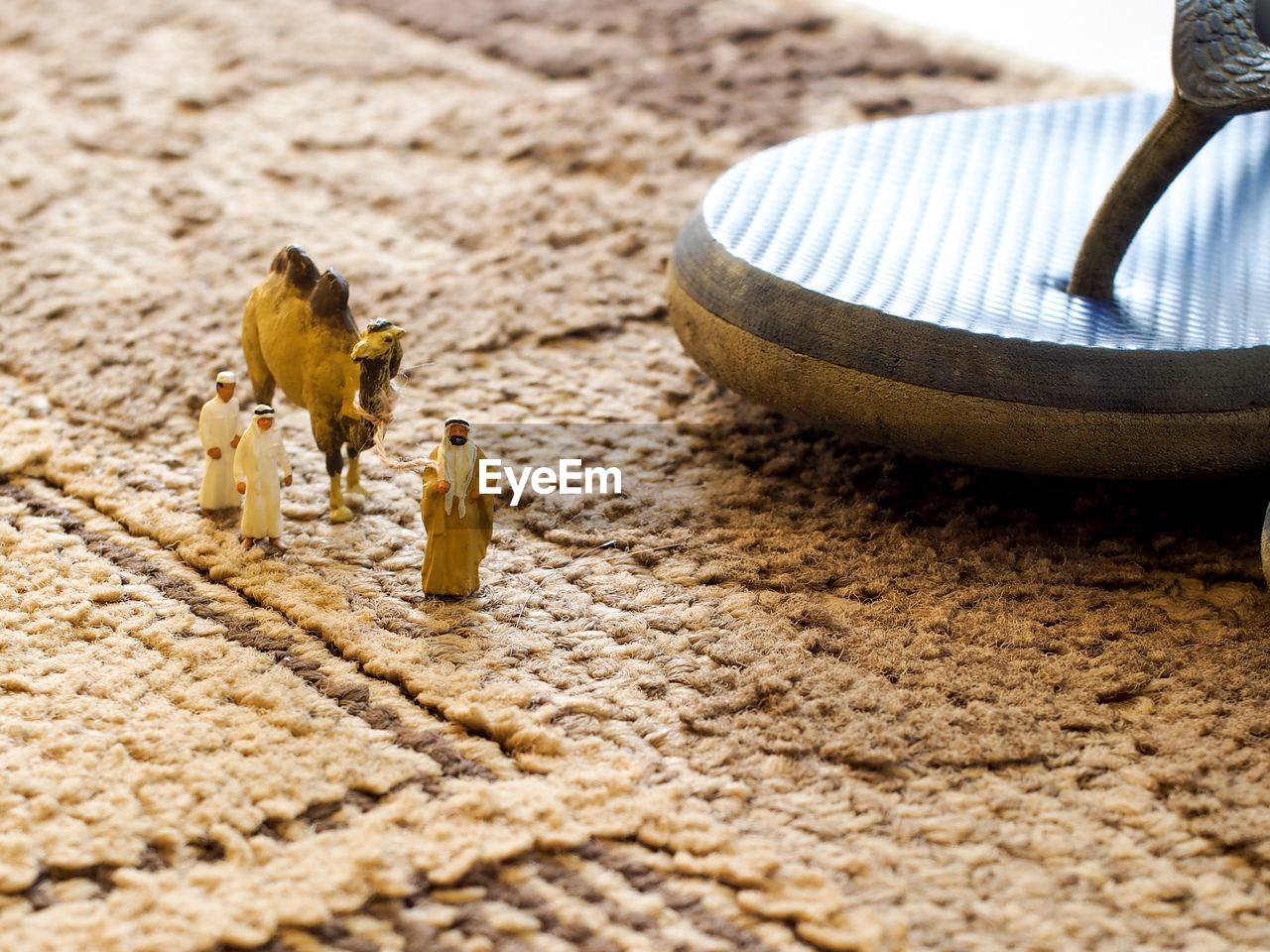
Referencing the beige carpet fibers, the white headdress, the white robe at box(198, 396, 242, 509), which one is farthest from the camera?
the white robe at box(198, 396, 242, 509)

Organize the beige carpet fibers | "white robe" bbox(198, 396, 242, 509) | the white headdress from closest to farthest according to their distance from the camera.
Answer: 1. the beige carpet fibers
2. the white headdress
3. "white robe" bbox(198, 396, 242, 509)

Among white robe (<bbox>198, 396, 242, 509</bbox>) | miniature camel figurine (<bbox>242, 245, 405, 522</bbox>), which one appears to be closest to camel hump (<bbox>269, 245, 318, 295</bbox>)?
miniature camel figurine (<bbox>242, 245, 405, 522</bbox>)

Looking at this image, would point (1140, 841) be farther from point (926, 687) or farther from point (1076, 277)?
point (1076, 277)

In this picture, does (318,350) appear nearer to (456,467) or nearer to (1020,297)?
(456,467)

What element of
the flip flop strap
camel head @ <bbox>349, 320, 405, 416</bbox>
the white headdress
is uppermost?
the flip flop strap

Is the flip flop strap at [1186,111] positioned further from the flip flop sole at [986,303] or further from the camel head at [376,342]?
the camel head at [376,342]

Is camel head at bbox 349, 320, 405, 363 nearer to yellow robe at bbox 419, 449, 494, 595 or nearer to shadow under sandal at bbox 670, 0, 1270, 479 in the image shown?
yellow robe at bbox 419, 449, 494, 595

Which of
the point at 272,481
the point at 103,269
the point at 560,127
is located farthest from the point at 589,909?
the point at 560,127

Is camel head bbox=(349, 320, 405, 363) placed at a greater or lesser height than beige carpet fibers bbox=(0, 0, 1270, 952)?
greater

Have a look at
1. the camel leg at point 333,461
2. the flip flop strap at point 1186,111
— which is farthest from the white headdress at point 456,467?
the flip flop strap at point 1186,111
